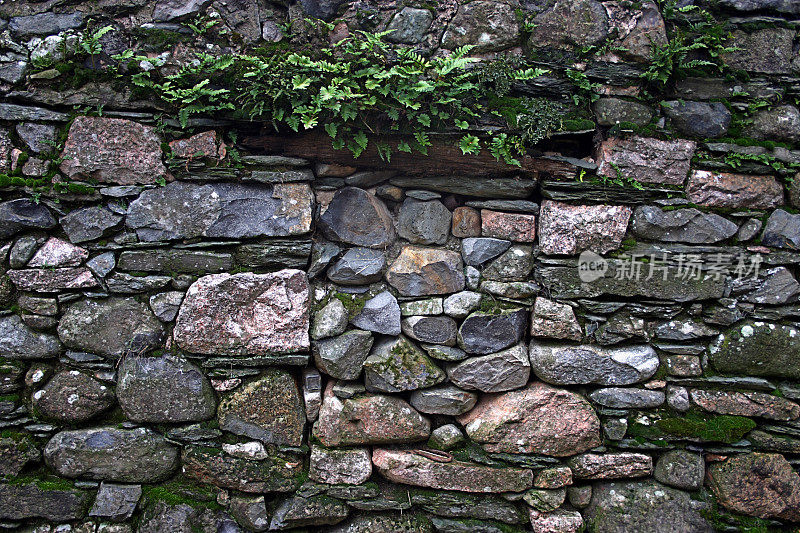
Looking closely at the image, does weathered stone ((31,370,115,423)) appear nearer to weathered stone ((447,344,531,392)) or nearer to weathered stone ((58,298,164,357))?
weathered stone ((58,298,164,357))

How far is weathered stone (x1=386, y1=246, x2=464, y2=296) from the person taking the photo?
3.34 meters

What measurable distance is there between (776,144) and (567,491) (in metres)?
2.93

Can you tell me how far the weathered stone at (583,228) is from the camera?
3252 millimetres

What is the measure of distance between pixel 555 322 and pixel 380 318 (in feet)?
4.10

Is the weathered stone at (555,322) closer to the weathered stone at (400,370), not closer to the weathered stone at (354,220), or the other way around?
the weathered stone at (400,370)

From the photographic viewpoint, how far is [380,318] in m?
3.30

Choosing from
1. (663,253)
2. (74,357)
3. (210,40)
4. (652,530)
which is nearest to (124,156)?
(210,40)

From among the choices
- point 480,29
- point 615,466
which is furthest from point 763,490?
point 480,29

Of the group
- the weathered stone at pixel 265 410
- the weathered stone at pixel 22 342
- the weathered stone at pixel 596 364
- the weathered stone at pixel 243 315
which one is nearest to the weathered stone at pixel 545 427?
the weathered stone at pixel 596 364

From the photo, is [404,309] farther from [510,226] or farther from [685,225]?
[685,225]

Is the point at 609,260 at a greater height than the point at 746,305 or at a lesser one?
greater

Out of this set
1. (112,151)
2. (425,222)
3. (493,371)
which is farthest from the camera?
(425,222)

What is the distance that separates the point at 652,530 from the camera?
3145 mm

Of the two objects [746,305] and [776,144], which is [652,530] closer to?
[746,305]
